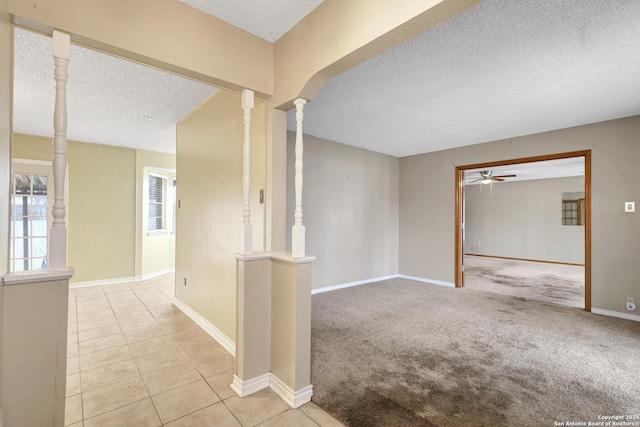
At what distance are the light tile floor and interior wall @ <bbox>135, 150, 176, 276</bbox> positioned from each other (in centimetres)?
191

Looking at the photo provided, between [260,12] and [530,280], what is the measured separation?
6327 millimetres

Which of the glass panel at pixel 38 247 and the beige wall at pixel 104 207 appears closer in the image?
the glass panel at pixel 38 247

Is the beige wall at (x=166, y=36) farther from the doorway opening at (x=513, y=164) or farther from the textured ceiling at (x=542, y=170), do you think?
the textured ceiling at (x=542, y=170)

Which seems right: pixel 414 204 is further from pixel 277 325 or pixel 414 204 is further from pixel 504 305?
pixel 277 325

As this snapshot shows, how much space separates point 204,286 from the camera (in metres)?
3.19

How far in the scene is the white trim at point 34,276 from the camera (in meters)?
1.24

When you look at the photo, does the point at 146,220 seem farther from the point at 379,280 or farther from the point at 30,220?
the point at 379,280

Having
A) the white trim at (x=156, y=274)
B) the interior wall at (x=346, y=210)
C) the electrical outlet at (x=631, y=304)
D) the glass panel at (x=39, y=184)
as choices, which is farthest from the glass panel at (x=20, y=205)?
the electrical outlet at (x=631, y=304)

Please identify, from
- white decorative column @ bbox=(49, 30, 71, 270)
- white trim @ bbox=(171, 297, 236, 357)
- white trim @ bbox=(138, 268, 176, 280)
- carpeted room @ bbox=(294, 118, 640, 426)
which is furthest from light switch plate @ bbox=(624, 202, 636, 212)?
white trim @ bbox=(138, 268, 176, 280)

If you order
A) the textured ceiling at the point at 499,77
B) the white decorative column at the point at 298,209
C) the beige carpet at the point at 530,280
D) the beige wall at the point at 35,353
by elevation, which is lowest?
the beige carpet at the point at 530,280

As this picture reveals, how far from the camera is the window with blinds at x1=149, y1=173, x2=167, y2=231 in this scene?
18.7 ft

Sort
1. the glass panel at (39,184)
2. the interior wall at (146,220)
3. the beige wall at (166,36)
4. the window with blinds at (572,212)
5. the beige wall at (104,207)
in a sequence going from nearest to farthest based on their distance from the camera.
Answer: the beige wall at (166,36), the glass panel at (39,184), the beige wall at (104,207), the interior wall at (146,220), the window with blinds at (572,212)

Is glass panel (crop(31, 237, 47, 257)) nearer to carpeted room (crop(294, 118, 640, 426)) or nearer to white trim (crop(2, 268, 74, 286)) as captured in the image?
carpeted room (crop(294, 118, 640, 426))

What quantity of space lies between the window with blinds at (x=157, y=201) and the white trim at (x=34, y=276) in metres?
4.81
